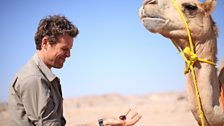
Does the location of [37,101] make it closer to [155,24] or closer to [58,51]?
[58,51]

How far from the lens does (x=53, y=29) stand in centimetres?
345

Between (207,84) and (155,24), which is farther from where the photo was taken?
(155,24)

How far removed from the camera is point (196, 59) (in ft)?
13.1

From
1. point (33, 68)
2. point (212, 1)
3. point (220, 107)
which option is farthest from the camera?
point (212, 1)

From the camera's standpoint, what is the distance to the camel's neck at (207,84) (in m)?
3.79

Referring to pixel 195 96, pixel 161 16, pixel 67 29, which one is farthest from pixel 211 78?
pixel 67 29

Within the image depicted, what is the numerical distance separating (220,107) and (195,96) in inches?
11.2

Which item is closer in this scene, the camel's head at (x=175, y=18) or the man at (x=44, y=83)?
the man at (x=44, y=83)

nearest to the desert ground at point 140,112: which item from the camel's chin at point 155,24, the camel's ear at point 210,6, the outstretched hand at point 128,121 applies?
the outstretched hand at point 128,121

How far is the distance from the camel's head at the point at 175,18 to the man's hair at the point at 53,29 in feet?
3.04

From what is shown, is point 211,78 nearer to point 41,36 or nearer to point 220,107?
point 220,107

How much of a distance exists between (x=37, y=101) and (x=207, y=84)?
177cm

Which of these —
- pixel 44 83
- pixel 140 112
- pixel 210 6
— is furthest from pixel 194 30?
pixel 140 112

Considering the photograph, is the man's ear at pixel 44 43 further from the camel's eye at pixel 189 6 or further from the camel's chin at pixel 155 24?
the camel's eye at pixel 189 6
